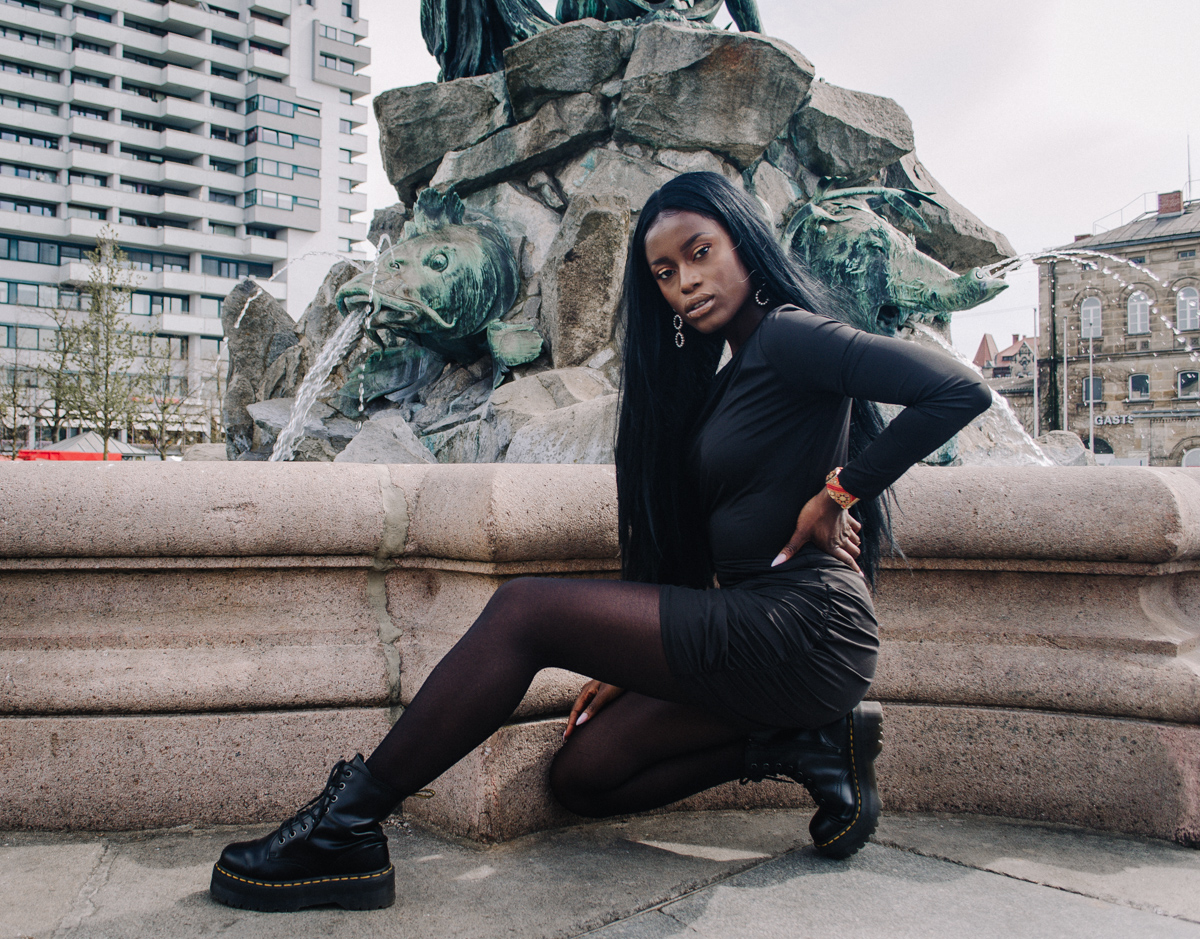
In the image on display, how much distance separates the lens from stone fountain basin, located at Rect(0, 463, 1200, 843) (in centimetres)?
208

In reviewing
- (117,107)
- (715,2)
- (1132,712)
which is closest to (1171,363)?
(715,2)

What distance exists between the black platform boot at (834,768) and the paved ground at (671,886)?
0.08m

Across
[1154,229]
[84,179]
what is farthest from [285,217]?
[1154,229]

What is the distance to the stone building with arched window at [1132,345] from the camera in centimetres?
4084

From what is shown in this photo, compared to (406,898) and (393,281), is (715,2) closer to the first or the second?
(393,281)

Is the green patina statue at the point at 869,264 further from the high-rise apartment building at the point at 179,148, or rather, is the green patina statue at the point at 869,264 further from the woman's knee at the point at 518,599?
the high-rise apartment building at the point at 179,148

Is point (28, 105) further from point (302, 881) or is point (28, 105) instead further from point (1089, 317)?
point (302, 881)

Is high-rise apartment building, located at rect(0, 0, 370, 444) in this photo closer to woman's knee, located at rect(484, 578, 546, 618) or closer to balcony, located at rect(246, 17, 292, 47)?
balcony, located at rect(246, 17, 292, 47)

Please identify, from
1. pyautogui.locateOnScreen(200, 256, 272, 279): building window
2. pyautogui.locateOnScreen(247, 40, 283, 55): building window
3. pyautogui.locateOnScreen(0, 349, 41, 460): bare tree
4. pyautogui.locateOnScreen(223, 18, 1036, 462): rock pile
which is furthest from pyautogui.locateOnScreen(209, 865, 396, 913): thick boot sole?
pyautogui.locateOnScreen(247, 40, 283, 55): building window

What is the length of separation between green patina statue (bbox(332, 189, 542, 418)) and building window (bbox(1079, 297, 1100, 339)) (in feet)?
151

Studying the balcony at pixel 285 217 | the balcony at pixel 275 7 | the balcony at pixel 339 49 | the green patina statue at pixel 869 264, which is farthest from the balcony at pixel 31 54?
the green patina statue at pixel 869 264

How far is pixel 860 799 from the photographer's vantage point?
1943 mm

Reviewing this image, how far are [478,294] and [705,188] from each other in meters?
3.23

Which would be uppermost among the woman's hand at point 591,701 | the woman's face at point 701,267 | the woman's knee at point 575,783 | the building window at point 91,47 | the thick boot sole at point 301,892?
the building window at point 91,47
